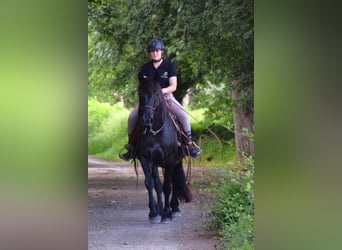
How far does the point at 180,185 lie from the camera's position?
5.66 meters

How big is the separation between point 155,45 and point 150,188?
1.08 metres

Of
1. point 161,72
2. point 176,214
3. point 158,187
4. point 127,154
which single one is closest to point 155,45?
point 161,72

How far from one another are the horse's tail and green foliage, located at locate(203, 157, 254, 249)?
17cm

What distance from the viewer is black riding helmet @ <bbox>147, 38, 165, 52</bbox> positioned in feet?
18.3

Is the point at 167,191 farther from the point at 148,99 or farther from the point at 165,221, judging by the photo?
the point at 148,99

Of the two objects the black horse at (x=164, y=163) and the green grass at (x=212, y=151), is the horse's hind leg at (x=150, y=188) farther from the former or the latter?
the green grass at (x=212, y=151)

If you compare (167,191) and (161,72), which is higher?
(161,72)
